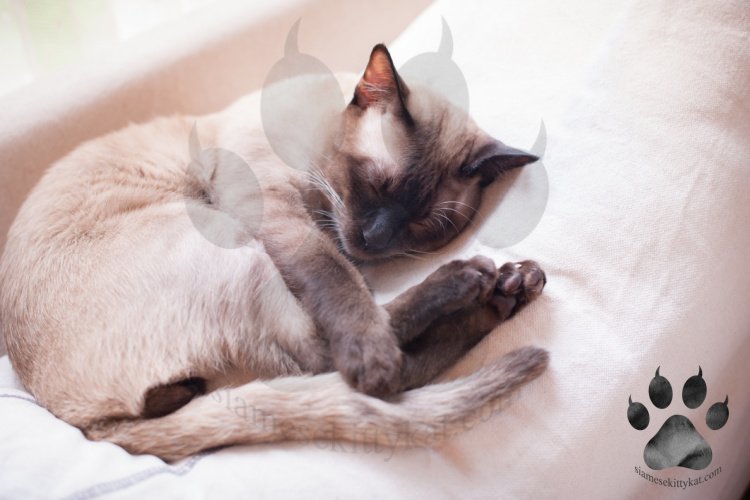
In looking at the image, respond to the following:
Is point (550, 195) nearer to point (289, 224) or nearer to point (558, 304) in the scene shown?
point (558, 304)

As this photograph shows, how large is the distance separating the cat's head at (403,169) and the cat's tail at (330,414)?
33 centimetres

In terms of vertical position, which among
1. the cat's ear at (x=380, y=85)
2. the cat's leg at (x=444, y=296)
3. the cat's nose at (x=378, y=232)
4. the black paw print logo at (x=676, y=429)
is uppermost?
the cat's ear at (x=380, y=85)

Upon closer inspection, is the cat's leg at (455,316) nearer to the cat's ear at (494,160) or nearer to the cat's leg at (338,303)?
the cat's leg at (338,303)

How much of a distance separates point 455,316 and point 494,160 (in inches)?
13.4

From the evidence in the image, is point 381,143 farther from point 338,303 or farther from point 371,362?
point 371,362

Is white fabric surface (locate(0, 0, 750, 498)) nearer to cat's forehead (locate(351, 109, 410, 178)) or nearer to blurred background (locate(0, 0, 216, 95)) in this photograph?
cat's forehead (locate(351, 109, 410, 178))

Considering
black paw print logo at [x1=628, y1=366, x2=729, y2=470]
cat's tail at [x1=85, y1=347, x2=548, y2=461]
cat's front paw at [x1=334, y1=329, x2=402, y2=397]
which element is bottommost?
black paw print logo at [x1=628, y1=366, x2=729, y2=470]

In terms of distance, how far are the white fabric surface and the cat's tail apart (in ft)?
0.09

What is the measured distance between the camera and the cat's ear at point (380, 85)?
128 centimetres

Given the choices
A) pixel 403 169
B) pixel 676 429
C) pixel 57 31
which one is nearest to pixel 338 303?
pixel 403 169

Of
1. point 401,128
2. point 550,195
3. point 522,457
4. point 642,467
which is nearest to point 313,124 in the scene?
point 401,128
